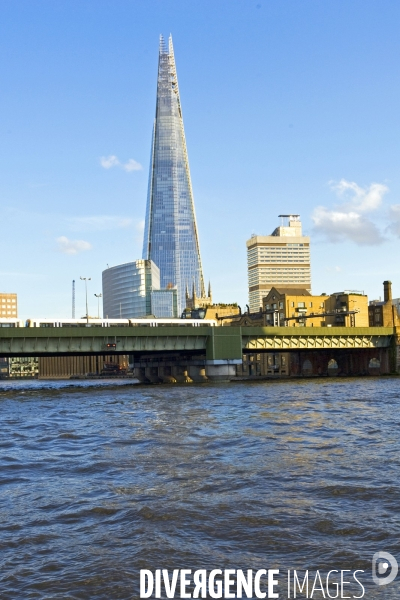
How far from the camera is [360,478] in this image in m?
24.7

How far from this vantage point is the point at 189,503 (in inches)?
→ 845

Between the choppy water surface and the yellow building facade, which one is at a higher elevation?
the yellow building facade

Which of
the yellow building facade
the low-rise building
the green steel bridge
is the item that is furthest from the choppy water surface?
the low-rise building

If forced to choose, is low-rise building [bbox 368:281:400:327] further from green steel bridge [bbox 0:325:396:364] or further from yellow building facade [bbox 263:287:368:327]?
green steel bridge [bbox 0:325:396:364]

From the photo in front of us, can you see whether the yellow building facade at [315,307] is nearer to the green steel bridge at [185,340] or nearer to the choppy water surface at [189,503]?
the green steel bridge at [185,340]

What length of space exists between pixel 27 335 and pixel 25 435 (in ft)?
207

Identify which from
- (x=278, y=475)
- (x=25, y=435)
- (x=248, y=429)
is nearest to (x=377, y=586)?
(x=278, y=475)

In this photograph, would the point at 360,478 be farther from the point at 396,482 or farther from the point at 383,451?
the point at 383,451

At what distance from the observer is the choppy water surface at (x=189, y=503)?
15734 mm

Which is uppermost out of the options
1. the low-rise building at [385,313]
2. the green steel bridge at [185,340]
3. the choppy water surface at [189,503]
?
the low-rise building at [385,313]

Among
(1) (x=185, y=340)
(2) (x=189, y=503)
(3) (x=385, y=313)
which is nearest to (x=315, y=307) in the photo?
(3) (x=385, y=313)

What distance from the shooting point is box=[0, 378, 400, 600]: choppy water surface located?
15.7m

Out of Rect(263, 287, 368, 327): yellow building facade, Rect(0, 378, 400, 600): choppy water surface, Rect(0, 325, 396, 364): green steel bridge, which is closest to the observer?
Rect(0, 378, 400, 600): choppy water surface

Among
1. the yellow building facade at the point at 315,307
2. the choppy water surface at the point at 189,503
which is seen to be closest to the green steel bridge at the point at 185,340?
the yellow building facade at the point at 315,307
